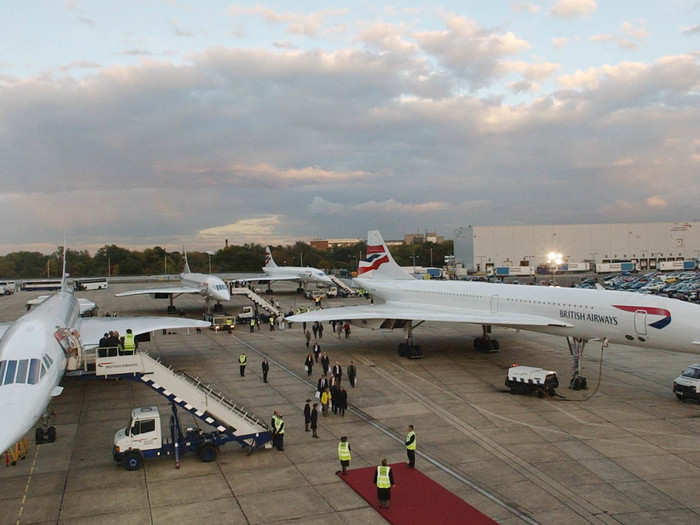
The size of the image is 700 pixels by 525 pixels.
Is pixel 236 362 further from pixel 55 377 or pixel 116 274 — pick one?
pixel 116 274

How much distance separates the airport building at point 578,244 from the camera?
11612 cm

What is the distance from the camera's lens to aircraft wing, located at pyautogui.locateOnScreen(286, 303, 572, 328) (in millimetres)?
25266

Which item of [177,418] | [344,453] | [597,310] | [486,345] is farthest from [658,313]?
[177,418]

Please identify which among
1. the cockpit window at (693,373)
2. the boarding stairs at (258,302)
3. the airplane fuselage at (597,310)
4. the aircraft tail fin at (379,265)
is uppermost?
the aircraft tail fin at (379,265)

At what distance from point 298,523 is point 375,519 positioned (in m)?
1.65

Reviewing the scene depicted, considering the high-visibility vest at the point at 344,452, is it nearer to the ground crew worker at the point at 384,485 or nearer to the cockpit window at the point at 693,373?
the ground crew worker at the point at 384,485

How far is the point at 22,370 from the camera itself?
46.3 ft

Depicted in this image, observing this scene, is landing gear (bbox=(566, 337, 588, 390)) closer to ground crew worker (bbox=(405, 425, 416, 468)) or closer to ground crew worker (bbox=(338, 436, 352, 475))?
ground crew worker (bbox=(405, 425, 416, 468))

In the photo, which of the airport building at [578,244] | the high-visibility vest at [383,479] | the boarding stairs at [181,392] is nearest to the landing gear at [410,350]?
the boarding stairs at [181,392]

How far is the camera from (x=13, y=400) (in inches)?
507

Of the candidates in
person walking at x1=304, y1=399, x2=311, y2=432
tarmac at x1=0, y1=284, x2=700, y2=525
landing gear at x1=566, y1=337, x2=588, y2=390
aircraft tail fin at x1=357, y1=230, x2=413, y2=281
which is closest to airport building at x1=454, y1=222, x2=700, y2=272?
aircraft tail fin at x1=357, y1=230, x2=413, y2=281

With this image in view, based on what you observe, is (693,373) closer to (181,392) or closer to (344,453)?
(344,453)

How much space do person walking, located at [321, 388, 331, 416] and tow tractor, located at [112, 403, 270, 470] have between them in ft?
13.7

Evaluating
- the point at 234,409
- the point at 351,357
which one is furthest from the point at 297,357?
the point at 234,409
